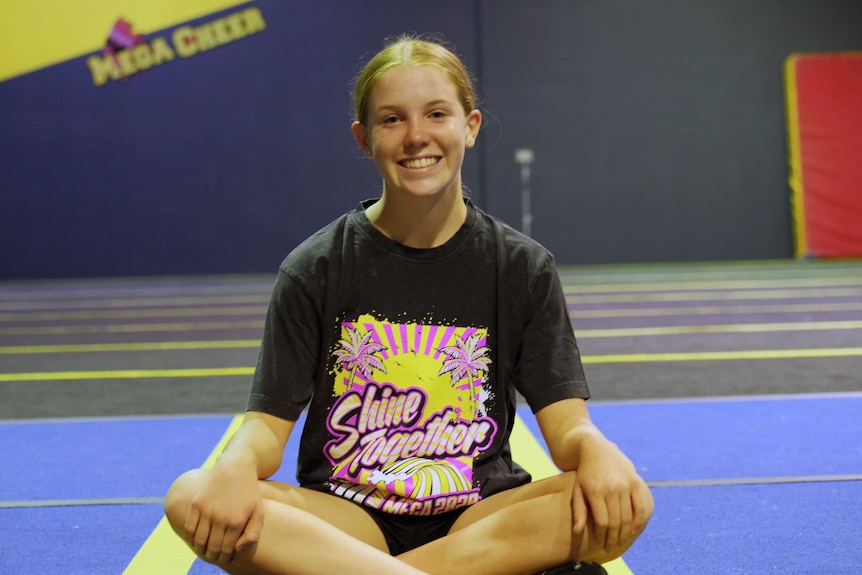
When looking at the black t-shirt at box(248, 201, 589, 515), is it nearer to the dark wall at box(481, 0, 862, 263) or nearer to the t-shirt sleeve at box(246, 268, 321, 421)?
the t-shirt sleeve at box(246, 268, 321, 421)

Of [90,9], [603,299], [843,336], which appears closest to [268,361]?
[843,336]

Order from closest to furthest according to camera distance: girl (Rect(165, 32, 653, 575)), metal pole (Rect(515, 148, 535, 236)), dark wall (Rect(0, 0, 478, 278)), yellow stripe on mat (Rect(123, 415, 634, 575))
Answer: girl (Rect(165, 32, 653, 575)), yellow stripe on mat (Rect(123, 415, 634, 575)), dark wall (Rect(0, 0, 478, 278)), metal pole (Rect(515, 148, 535, 236))

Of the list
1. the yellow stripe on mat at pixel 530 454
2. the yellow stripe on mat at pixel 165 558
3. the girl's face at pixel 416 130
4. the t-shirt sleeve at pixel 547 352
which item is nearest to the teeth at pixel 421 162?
the girl's face at pixel 416 130

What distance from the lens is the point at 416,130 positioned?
60.7 inches

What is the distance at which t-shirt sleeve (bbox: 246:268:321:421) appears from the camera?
59.8 inches

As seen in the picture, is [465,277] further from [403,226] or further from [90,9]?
[90,9]

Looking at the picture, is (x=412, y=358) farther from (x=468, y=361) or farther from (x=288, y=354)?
(x=288, y=354)

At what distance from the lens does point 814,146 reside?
10.7 m

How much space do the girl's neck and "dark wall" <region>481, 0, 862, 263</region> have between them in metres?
9.42

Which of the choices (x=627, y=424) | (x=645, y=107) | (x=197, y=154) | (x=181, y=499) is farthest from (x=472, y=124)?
(x=645, y=107)

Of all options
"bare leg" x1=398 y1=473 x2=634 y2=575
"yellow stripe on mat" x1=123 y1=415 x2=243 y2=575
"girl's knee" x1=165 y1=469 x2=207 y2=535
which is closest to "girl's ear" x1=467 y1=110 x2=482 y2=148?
"bare leg" x1=398 y1=473 x2=634 y2=575

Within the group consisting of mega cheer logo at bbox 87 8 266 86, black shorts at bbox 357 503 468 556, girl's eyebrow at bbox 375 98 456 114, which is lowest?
black shorts at bbox 357 503 468 556

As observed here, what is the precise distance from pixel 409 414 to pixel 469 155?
9.53m

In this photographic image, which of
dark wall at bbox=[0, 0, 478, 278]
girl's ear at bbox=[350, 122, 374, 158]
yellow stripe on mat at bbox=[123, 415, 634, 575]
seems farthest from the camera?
dark wall at bbox=[0, 0, 478, 278]
